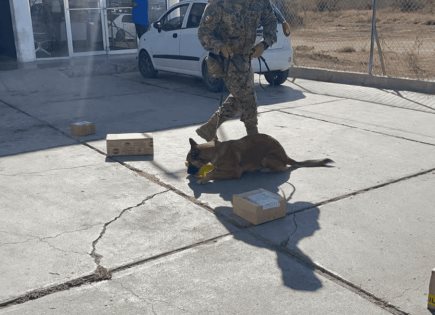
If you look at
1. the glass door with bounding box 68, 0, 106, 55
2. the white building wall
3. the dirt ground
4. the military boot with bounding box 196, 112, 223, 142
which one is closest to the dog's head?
the military boot with bounding box 196, 112, 223, 142

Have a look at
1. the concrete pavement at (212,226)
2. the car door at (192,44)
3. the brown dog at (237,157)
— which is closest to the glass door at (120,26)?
the car door at (192,44)

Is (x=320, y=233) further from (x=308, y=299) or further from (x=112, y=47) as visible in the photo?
(x=112, y=47)

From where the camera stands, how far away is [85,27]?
1513cm

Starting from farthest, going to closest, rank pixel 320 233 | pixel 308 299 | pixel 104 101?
pixel 104 101 < pixel 320 233 < pixel 308 299

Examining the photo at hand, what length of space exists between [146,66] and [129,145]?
6862 mm

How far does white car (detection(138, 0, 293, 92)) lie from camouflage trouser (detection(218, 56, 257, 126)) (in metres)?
3.99

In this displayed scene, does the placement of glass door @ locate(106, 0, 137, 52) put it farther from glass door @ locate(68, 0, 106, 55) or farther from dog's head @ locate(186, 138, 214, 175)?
dog's head @ locate(186, 138, 214, 175)

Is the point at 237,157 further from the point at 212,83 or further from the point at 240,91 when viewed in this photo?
the point at 212,83

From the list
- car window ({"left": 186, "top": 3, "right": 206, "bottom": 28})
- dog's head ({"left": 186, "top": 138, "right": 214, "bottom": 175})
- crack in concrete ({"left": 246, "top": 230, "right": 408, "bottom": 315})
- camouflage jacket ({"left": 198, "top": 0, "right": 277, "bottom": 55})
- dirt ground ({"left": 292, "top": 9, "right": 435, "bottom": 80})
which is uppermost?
camouflage jacket ({"left": 198, "top": 0, "right": 277, "bottom": 55})

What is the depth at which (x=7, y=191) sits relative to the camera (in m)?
5.08

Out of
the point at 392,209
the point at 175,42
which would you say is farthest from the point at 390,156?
the point at 175,42

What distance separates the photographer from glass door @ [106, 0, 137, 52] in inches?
599

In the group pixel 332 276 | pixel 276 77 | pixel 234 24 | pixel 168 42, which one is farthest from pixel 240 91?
pixel 168 42

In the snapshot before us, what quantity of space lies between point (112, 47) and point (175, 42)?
4853 mm
